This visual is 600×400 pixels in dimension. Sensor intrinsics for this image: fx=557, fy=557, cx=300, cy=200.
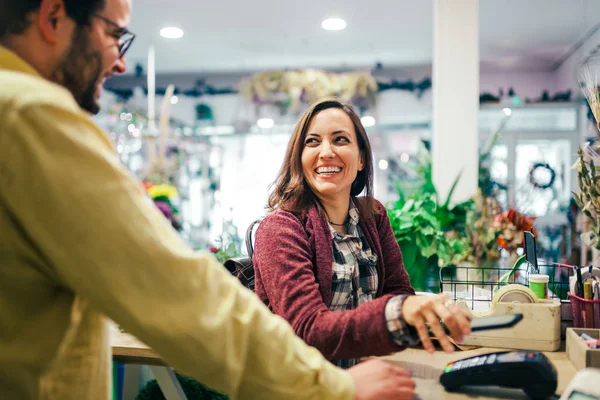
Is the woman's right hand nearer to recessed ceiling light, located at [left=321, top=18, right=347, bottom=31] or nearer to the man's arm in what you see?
the man's arm

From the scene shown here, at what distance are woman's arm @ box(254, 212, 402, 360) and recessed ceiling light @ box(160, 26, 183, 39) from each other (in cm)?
448

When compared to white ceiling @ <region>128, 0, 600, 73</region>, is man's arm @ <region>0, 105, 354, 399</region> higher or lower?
lower

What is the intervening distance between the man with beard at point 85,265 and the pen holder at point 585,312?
99 centimetres

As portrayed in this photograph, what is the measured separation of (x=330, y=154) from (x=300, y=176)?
0.36 ft

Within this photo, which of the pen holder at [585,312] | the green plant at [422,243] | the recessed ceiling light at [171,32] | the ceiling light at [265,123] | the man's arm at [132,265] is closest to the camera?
the man's arm at [132,265]

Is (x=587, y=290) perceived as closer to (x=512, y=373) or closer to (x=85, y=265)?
(x=512, y=373)

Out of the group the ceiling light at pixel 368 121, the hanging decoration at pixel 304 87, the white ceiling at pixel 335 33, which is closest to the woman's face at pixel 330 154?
the white ceiling at pixel 335 33

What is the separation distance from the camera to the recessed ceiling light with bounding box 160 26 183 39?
5430 millimetres

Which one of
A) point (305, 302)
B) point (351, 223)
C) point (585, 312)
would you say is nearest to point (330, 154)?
point (351, 223)

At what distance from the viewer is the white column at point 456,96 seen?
3.23 meters

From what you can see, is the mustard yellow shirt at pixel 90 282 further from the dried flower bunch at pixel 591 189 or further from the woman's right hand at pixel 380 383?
the dried flower bunch at pixel 591 189

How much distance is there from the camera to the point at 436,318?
83cm

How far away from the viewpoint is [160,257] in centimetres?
59

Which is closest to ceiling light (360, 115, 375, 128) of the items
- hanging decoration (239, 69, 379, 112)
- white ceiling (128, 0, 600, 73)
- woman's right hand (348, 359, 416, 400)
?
hanging decoration (239, 69, 379, 112)
